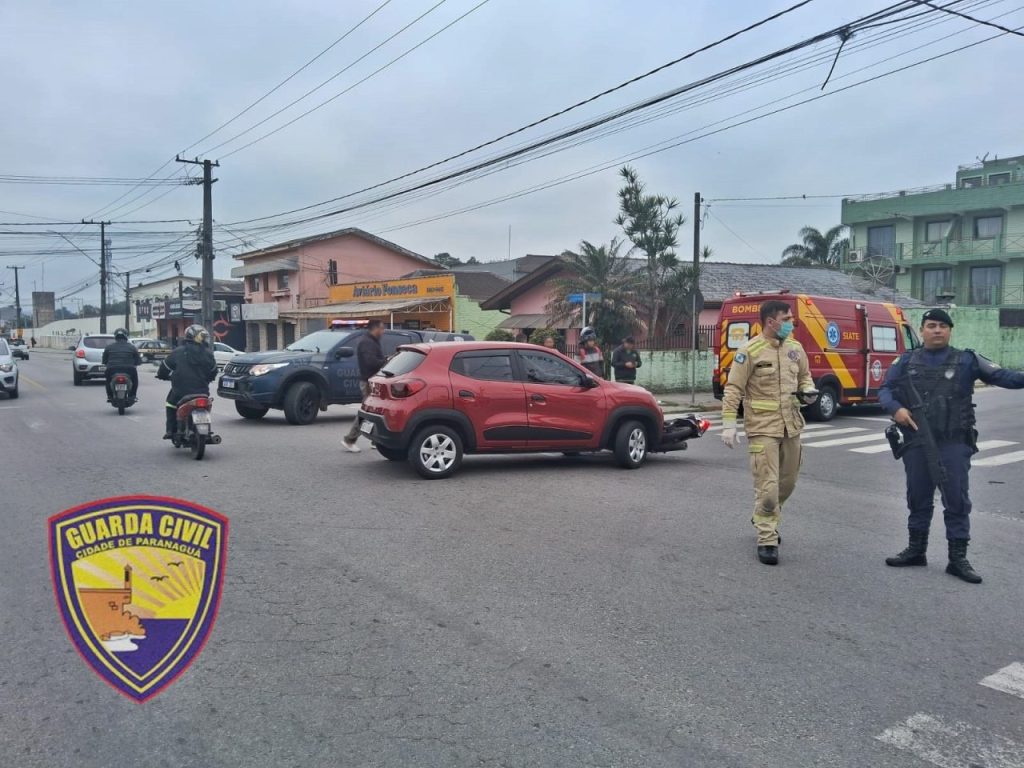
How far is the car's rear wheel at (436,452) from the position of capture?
916 cm

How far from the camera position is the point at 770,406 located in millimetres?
6211

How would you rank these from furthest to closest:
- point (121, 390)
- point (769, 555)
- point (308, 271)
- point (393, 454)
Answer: point (308, 271)
point (121, 390)
point (393, 454)
point (769, 555)

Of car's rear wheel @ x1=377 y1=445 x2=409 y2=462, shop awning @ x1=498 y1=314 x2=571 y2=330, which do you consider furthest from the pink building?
car's rear wheel @ x1=377 y1=445 x2=409 y2=462

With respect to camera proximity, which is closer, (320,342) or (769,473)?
(769,473)

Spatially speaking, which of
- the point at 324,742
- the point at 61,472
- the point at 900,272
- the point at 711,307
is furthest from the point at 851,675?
the point at 900,272

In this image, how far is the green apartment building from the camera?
41.6 meters

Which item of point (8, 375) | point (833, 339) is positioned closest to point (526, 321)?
point (833, 339)

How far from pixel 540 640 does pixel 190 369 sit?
762 centimetres

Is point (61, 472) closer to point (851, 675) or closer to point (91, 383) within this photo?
point (851, 675)

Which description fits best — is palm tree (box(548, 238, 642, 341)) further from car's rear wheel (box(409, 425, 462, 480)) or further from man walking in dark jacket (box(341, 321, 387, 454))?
car's rear wheel (box(409, 425, 462, 480))

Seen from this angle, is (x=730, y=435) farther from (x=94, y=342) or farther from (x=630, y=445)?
(x=94, y=342)

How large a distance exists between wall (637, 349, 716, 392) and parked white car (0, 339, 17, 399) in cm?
1554

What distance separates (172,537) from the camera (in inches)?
90.5

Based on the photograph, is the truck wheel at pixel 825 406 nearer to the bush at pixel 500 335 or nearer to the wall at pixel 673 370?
the wall at pixel 673 370
